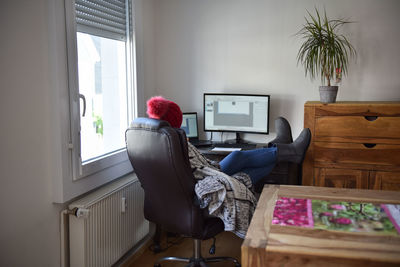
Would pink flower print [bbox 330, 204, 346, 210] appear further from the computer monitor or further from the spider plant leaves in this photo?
the computer monitor

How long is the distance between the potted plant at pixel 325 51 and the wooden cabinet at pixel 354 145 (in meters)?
0.17

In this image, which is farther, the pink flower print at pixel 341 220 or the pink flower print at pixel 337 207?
the pink flower print at pixel 337 207

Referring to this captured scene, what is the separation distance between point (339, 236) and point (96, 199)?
1576 mm

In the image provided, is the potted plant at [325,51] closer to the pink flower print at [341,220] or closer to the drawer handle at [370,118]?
the drawer handle at [370,118]

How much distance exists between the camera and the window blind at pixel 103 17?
8.15 feet

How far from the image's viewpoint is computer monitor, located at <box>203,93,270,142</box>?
343 centimetres

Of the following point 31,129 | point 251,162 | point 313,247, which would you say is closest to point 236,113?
point 251,162

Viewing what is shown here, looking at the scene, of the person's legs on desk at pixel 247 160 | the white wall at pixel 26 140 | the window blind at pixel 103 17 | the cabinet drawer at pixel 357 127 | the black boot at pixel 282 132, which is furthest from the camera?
the black boot at pixel 282 132

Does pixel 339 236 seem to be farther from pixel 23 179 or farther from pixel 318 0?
pixel 318 0

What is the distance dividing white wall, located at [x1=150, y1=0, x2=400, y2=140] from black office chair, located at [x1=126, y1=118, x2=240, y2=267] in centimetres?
148

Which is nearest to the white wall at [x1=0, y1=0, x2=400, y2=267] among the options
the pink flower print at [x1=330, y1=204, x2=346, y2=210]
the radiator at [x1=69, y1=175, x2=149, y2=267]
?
the radiator at [x1=69, y1=175, x2=149, y2=267]

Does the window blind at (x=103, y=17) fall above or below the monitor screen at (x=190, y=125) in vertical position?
above

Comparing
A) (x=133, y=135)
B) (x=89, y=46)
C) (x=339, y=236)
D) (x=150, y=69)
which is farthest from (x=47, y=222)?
(x=150, y=69)

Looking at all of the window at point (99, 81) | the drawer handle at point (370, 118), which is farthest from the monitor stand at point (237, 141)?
the drawer handle at point (370, 118)
